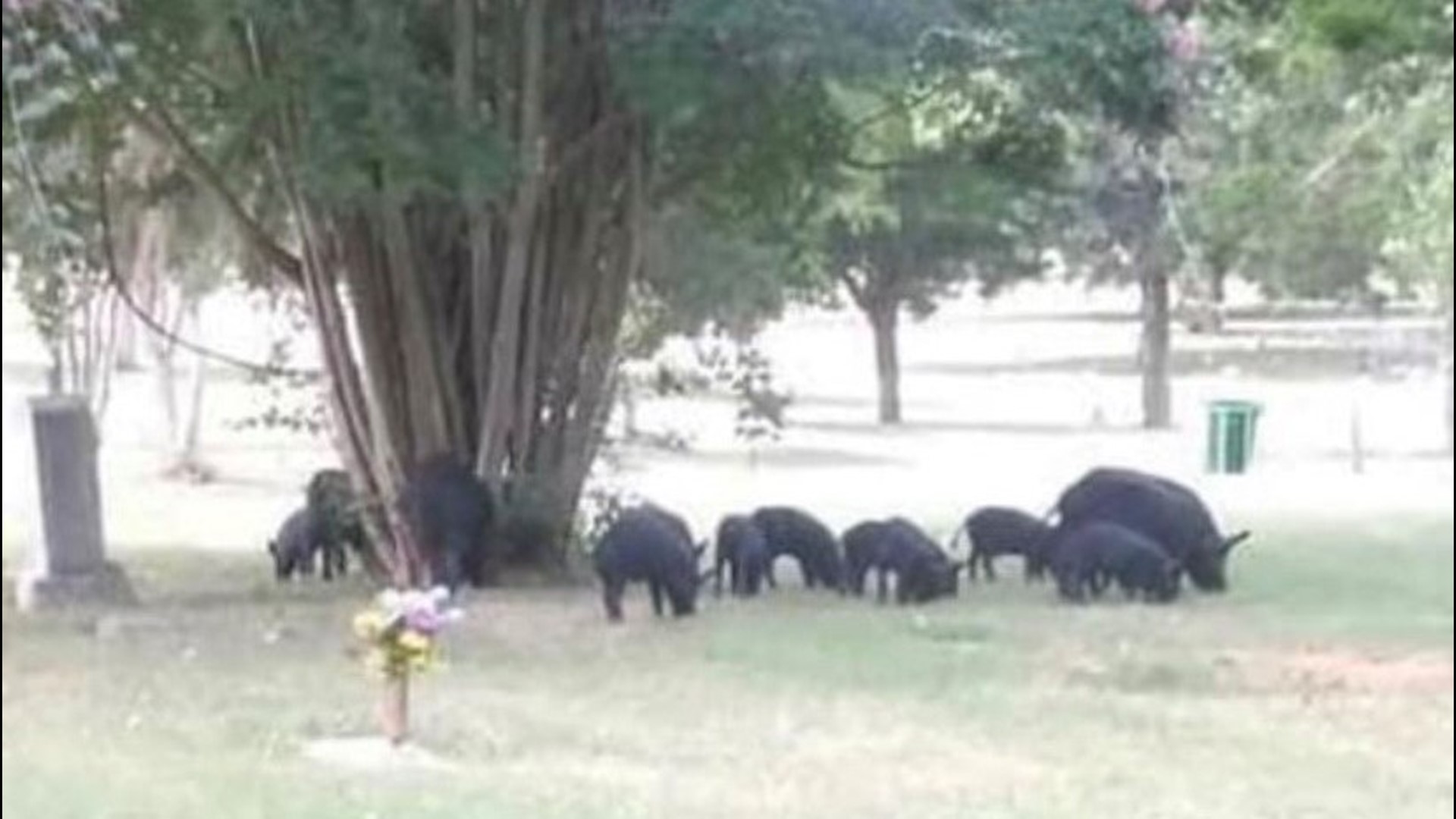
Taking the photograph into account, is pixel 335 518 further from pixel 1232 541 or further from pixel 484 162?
pixel 1232 541

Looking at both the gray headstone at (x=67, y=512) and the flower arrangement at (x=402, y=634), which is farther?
the gray headstone at (x=67, y=512)

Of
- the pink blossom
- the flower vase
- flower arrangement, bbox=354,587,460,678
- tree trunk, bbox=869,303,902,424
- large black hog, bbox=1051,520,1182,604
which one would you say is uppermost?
the pink blossom

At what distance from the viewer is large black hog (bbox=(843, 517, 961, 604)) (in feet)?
26.5

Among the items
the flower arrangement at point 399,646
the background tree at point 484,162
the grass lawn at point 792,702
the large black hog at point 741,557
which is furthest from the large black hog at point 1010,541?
the flower arrangement at point 399,646

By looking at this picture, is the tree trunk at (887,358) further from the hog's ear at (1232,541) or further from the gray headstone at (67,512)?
the gray headstone at (67,512)

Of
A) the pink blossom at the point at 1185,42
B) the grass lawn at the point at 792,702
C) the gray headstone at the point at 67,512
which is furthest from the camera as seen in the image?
the gray headstone at the point at 67,512

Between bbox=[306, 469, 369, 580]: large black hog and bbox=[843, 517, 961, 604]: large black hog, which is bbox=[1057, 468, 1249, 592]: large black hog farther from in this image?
bbox=[306, 469, 369, 580]: large black hog

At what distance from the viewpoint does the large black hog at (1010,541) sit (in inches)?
328

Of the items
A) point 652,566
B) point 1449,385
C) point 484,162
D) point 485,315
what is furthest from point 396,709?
point 1449,385

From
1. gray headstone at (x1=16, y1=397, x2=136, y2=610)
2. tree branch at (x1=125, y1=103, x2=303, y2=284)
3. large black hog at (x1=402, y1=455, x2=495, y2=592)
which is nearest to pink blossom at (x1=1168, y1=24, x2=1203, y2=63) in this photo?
large black hog at (x1=402, y1=455, x2=495, y2=592)

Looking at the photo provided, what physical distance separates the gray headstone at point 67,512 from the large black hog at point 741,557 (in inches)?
49.6

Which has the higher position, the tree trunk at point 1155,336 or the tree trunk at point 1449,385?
the tree trunk at point 1155,336

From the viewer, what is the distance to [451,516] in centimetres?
817

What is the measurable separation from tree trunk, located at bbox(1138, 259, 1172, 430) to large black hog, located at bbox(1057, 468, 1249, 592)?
3.83 feet
